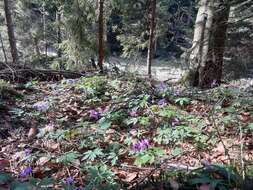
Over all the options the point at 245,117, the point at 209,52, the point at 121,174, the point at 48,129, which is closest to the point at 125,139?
the point at 121,174

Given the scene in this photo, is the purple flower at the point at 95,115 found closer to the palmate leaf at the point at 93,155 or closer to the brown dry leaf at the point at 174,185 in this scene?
the palmate leaf at the point at 93,155

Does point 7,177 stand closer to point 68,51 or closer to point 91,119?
point 91,119

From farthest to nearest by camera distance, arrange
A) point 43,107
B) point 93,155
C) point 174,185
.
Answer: point 43,107 → point 93,155 → point 174,185

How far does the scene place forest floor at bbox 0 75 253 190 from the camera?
2520 mm

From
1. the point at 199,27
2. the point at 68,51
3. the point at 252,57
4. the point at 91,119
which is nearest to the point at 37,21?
the point at 68,51

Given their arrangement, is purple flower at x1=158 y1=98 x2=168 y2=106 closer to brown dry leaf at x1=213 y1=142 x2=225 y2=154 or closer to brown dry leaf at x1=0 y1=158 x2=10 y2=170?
brown dry leaf at x1=213 y1=142 x2=225 y2=154

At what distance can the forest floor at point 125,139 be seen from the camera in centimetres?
252

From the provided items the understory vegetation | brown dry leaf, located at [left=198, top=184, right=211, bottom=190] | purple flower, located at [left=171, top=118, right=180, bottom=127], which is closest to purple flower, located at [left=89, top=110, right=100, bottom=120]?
the understory vegetation

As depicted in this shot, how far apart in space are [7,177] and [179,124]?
1769mm

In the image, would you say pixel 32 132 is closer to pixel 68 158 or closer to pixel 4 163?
pixel 4 163

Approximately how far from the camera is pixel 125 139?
340 centimetres

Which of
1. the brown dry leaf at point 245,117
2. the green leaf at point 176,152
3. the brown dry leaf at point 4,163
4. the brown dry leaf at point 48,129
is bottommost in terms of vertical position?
the brown dry leaf at point 4,163

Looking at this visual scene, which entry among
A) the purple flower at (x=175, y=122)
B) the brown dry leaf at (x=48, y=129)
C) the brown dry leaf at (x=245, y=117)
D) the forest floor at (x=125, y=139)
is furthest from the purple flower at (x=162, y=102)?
the brown dry leaf at (x=48, y=129)

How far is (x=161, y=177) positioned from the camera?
253 centimetres
